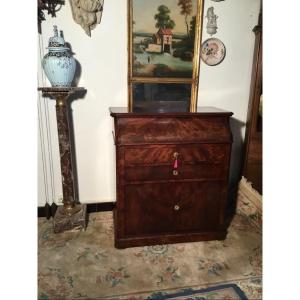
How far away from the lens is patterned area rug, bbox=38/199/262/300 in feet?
5.87

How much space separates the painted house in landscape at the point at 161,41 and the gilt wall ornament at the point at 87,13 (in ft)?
1.66

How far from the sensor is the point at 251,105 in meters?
2.66

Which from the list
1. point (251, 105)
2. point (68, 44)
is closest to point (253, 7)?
point (251, 105)

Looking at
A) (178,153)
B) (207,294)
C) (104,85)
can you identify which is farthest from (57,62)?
(207,294)

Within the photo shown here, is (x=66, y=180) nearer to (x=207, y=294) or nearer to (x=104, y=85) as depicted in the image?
(x=104, y=85)

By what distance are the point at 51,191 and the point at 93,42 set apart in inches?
58.2

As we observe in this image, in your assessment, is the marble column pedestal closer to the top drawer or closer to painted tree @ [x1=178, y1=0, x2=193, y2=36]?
the top drawer

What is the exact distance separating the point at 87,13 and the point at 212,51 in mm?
1174

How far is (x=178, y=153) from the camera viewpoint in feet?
6.70

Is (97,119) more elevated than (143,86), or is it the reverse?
(143,86)

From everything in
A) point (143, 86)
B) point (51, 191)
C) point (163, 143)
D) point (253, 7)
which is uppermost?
point (253, 7)

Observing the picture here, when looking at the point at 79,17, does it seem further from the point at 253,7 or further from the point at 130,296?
the point at 130,296

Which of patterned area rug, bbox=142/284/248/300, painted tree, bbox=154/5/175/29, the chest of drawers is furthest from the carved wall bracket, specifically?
patterned area rug, bbox=142/284/248/300

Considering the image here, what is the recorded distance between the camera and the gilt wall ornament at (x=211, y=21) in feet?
7.86
